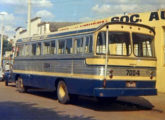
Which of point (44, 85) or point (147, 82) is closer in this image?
point (147, 82)

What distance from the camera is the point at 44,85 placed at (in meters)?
15.4

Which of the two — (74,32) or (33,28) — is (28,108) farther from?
(33,28)

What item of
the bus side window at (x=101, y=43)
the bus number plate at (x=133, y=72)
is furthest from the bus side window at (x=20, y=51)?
the bus number plate at (x=133, y=72)

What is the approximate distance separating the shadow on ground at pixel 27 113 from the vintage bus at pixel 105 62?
1392 millimetres

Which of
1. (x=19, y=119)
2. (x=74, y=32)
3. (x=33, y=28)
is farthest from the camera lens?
(x=33, y=28)

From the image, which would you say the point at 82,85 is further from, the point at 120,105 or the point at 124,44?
the point at 120,105

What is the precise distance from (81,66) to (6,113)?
10.2 feet

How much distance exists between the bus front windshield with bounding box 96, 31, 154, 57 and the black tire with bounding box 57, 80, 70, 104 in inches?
111

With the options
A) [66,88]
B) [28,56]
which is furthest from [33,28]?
[66,88]

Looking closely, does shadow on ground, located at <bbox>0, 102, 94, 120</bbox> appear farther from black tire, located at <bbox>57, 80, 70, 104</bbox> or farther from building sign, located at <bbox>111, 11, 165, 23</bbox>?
building sign, located at <bbox>111, 11, 165, 23</bbox>

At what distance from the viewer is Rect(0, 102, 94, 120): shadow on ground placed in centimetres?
1028

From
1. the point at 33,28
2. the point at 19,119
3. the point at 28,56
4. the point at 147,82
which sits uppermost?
the point at 33,28

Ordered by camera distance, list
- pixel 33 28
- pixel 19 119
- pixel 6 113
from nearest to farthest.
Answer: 1. pixel 19 119
2. pixel 6 113
3. pixel 33 28

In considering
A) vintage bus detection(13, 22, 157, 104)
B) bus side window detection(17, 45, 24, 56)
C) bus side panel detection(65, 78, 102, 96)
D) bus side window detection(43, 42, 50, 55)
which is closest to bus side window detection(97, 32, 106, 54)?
vintage bus detection(13, 22, 157, 104)
